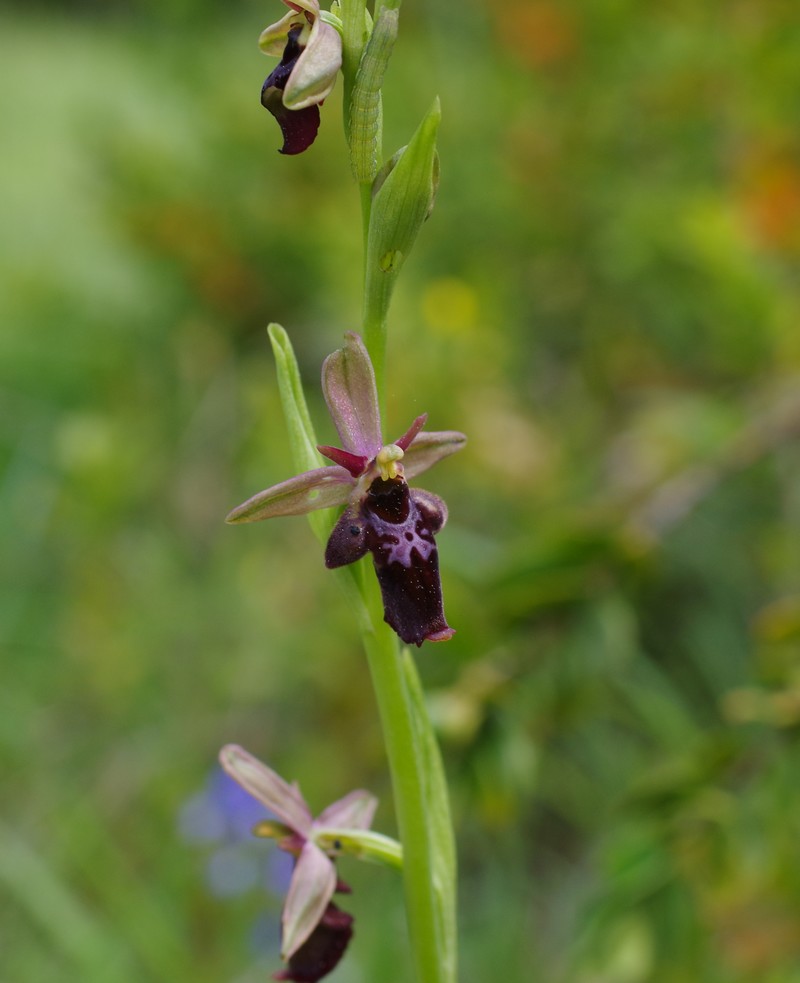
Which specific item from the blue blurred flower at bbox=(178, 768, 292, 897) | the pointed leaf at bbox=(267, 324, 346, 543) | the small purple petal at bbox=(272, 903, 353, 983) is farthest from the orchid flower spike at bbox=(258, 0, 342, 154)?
the blue blurred flower at bbox=(178, 768, 292, 897)

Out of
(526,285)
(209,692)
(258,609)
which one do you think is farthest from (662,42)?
(209,692)

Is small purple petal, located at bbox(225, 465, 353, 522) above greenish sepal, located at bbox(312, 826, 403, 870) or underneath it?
above

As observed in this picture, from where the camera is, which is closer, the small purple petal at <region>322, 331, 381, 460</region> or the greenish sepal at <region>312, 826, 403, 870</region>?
the small purple petal at <region>322, 331, 381, 460</region>

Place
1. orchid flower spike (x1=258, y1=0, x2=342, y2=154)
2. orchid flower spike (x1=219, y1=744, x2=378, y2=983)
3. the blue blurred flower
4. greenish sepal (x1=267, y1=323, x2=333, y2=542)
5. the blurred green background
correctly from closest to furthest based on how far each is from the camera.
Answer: orchid flower spike (x1=258, y1=0, x2=342, y2=154) → greenish sepal (x1=267, y1=323, x2=333, y2=542) → orchid flower spike (x1=219, y1=744, x2=378, y2=983) → the blurred green background → the blue blurred flower

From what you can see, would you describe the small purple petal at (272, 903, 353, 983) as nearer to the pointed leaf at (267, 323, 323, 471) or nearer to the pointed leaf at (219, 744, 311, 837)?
the pointed leaf at (219, 744, 311, 837)

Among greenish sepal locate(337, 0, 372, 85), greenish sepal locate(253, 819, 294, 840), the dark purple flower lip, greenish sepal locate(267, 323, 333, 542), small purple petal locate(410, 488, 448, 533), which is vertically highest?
greenish sepal locate(337, 0, 372, 85)

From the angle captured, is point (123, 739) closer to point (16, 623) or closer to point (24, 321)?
point (16, 623)

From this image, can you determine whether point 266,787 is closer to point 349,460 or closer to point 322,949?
point 322,949

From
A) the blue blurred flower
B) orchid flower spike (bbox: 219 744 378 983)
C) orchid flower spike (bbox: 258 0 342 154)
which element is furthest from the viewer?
the blue blurred flower
